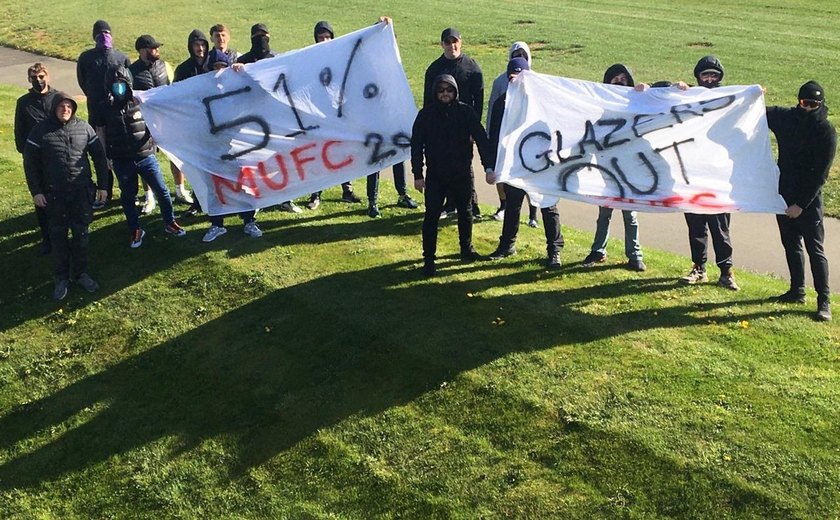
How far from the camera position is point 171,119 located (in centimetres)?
883

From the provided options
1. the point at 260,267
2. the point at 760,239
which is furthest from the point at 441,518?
the point at 760,239

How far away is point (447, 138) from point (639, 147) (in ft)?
6.51

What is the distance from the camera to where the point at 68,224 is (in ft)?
28.5

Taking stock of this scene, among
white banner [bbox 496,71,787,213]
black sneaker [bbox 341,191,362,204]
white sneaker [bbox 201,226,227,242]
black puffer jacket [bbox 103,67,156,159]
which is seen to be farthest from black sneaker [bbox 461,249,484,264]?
black puffer jacket [bbox 103,67,156,159]

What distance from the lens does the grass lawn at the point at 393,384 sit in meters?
5.98

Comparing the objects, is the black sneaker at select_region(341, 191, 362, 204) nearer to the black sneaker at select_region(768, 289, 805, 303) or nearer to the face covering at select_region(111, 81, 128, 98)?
the face covering at select_region(111, 81, 128, 98)

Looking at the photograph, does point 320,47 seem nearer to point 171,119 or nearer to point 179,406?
point 171,119

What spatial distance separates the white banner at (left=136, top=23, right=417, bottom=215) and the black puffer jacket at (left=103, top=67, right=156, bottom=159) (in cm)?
39

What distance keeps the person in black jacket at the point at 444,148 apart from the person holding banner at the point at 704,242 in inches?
93.2

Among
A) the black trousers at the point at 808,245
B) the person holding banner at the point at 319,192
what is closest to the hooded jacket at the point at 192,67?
the person holding banner at the point at 319,192

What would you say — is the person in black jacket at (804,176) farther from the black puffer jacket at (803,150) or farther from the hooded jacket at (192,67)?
the hooded jacket at (192,67)

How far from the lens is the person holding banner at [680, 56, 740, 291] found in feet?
27.3

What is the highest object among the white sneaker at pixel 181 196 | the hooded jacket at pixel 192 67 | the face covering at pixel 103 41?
the face covering at pixel 103 41

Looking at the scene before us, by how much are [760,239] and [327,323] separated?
590 cm
